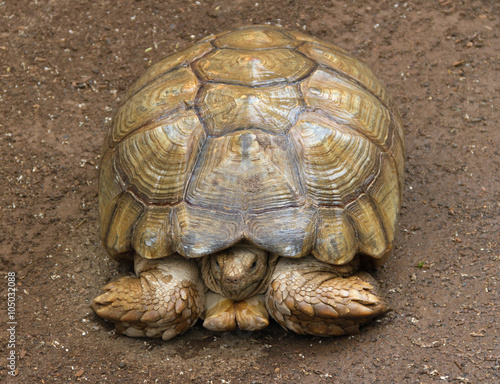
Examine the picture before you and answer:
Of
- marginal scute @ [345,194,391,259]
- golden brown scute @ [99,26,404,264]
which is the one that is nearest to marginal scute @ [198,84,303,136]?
golden brown scute @ [99,26,404,264]

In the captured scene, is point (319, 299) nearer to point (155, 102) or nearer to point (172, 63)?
point (155, 102)

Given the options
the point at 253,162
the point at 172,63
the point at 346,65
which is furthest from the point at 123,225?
the point at 346,65

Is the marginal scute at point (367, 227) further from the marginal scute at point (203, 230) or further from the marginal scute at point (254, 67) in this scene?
the marginal scute at point (254, 67)

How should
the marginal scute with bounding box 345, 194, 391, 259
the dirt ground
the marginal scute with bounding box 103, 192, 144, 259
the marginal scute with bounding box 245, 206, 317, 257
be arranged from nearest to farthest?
the marginal scute with bounding box 245, 206, 317, 257 → the dirt ground → the marginal scute with bounding box 345, 194, 391, 259 → the marginal scute with bounding box 103, 192, 144, 259

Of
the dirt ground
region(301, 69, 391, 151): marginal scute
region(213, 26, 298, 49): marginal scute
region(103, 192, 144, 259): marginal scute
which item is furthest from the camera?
region(213, 26, 298, 49): marginal scute

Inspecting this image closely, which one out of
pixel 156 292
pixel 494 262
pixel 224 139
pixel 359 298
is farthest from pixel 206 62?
pixel 494 262

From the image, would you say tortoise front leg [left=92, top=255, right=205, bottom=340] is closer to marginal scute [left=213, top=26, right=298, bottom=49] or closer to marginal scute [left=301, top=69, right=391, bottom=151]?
marginal scute [left=301, top=69, right=391, bottom=151]
